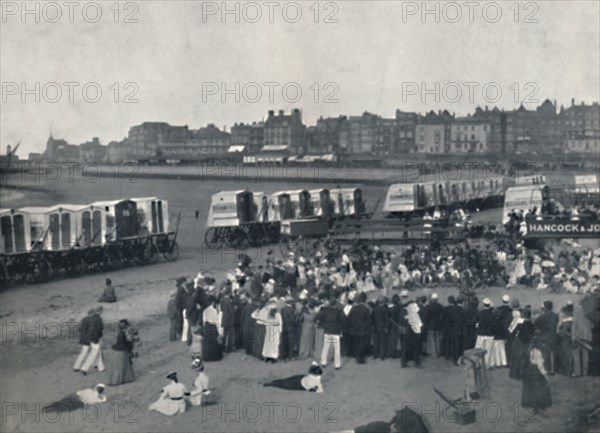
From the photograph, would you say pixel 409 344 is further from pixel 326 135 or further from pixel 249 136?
pixel 249 136

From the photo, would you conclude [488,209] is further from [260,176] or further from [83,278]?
[83,278]

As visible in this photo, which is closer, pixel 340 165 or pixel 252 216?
pixel 340 165

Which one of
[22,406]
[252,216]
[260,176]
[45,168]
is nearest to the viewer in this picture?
[22,406]

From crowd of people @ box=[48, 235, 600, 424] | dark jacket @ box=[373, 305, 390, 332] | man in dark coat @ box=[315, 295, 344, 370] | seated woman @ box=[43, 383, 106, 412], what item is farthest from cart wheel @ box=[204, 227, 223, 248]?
seated woman @ box=[43, 383, 106, 412]

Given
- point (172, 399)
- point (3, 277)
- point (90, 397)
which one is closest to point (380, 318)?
point (172, 399)

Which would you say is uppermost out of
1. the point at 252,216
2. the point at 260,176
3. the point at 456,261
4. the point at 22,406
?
the point at 260,176

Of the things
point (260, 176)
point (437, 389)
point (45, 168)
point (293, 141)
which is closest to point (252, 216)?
point (260, 176)
